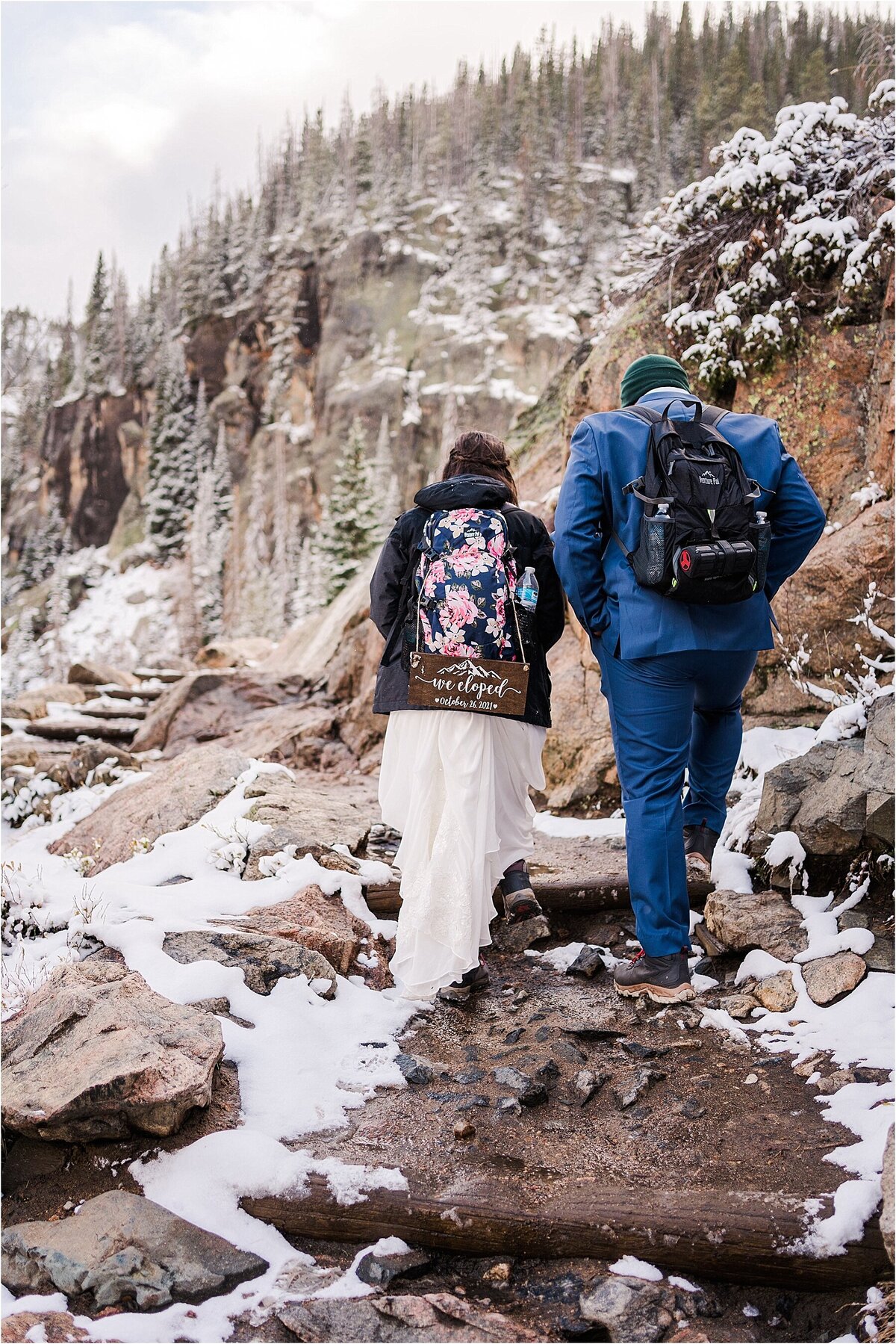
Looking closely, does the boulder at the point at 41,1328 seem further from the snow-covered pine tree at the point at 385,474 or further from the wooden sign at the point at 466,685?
the snow-covered pine tree at the point at 385,474

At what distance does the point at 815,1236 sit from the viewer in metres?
2.14

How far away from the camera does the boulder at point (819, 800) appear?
386 cm

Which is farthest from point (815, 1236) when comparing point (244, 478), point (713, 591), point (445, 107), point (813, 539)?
point (445, 107)

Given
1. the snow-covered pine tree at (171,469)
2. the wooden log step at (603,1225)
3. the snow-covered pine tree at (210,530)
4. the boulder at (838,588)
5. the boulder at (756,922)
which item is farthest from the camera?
the snow-covered pine tree at (171,469)

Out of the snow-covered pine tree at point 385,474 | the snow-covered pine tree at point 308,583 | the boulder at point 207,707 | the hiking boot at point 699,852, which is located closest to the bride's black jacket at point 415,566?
the hiking boot at point 699,852

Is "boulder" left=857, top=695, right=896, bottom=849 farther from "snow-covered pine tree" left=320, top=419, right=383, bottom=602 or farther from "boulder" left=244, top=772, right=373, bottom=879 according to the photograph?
"snow-covered pine tree" left=320, top=419, right=383, bottom=602

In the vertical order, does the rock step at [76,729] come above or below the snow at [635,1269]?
above

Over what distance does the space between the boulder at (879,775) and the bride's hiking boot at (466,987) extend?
1740 millimetres

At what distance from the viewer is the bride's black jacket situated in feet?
12.5

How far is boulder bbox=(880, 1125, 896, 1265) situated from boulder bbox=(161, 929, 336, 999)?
2.09 metres

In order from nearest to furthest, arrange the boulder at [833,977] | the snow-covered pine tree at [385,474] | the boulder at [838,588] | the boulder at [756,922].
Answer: the boulder at [833,977]
the boulder at [756,922]
the boulder at [838,588]
the snow-covered pine tree at [385,474]

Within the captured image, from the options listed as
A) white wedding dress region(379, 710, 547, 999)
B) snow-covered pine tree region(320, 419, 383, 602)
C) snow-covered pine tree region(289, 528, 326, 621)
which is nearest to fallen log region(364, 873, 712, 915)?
white wedding dress region(379, 710, 547, 999)

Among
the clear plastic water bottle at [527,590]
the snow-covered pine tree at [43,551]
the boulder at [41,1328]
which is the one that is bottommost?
the boulder at [41,1328]

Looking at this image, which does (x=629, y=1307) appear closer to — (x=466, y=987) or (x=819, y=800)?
(x=466, y=987)
